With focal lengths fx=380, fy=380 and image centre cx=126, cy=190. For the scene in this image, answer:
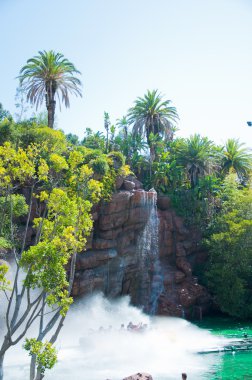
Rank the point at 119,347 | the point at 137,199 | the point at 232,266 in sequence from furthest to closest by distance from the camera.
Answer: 1. the point at 137,199
2. the point at 232,266
3. the point at 119,347

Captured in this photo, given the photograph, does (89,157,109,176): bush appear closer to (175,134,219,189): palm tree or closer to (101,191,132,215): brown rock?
(101,191,132,215): brown rock

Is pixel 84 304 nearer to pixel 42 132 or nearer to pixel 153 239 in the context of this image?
pixel 153 239

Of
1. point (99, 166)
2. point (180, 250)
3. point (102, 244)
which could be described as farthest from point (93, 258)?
point (180, 250)

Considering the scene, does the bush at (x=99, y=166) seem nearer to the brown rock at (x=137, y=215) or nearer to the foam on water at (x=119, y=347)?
the brown rock at (x=137, y=215)

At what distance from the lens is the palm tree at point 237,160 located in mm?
38875

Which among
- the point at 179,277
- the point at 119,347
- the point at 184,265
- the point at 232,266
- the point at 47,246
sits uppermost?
the point at 184,265

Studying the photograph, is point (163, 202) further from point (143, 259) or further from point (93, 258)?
point (93, 258)

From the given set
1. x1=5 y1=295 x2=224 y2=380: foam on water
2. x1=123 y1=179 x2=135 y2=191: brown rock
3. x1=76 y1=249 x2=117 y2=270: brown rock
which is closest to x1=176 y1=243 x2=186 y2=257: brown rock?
x1=5 y1=295 x2=224 y2=380: foam on water

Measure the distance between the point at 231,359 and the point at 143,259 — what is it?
12.0 m

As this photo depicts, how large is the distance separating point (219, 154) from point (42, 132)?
18.4 meters

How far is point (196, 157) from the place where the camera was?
35938mm

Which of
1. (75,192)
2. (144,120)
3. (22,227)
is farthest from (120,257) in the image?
(144,120)

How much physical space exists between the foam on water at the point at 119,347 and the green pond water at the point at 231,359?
→ 0.47 m

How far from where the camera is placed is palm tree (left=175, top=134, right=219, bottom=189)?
3588 centimetres
